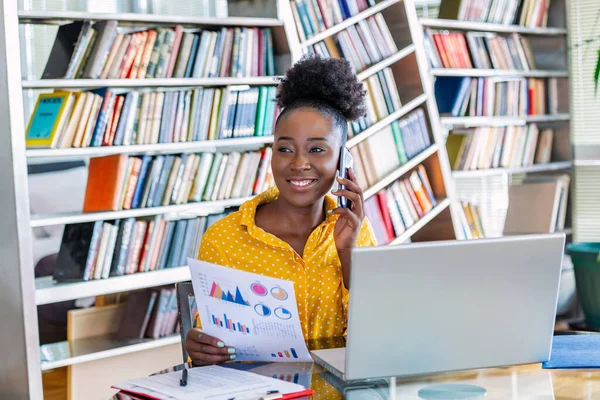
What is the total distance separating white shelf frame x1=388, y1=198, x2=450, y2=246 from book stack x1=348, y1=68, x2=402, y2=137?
1.84ft

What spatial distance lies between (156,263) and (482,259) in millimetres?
2274

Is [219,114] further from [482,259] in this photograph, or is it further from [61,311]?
[482,259]

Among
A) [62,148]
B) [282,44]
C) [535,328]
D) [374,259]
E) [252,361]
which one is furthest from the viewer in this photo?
[282,44]

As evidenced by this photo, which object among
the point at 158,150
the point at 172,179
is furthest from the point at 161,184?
the point at 158,150

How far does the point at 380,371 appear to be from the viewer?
4.74ft

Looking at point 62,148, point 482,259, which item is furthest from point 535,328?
point 62,148

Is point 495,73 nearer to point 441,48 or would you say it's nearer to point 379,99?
point 441,48

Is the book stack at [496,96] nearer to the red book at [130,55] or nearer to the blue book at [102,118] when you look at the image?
the red book at [130,55]

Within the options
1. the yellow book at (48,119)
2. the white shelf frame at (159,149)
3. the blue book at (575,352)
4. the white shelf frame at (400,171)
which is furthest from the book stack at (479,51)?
the blue book at (575,352)

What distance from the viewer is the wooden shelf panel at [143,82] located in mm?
3115

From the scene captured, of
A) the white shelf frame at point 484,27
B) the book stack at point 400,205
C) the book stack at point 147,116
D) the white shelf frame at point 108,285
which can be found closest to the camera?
the white shelf frame at point 108,285

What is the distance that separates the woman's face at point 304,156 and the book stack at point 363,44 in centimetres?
179

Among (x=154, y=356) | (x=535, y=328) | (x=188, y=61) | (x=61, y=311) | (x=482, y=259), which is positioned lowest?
(x=154, y=356)

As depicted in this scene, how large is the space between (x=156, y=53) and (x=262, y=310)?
2.12m
